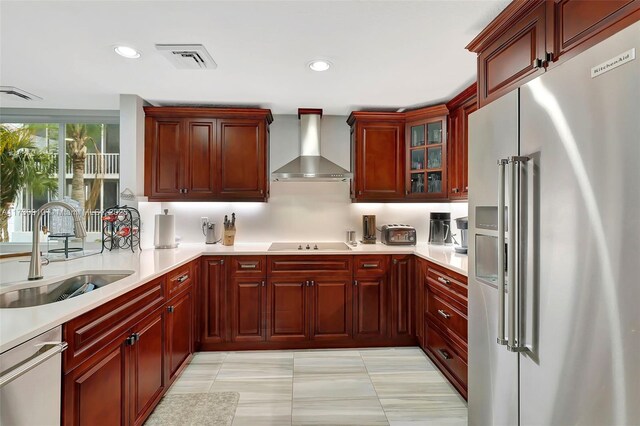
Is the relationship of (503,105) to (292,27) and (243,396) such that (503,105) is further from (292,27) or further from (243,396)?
(243,396)

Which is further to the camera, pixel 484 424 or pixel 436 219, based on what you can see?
pixel 436 219

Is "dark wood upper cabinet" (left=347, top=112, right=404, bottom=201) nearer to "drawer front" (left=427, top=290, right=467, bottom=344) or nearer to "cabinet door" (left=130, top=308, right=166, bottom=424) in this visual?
"drawer front" (left=427, top=290, right=467, bottom=344)

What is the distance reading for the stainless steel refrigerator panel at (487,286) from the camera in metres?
1.33

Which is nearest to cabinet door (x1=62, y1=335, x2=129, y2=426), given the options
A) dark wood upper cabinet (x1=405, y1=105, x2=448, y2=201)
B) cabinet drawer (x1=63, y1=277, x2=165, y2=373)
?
cabinet drawer (x1=63, y1=277, x2=165, y2=373)

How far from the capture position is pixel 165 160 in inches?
126

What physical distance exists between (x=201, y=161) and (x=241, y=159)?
16.3 inches

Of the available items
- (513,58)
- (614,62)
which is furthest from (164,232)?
(614,62)

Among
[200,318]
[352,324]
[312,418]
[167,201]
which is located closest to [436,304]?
[352,324]

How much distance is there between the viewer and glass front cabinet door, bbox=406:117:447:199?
3.16 m

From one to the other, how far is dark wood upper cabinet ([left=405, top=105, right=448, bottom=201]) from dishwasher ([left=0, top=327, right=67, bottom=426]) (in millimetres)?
3055

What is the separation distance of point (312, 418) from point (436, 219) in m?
2.38

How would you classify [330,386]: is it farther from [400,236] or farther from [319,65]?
[319,65]

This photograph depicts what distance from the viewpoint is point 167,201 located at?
329cm

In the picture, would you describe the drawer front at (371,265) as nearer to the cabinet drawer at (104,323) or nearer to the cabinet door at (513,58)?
the cabinet door at (513,58)
